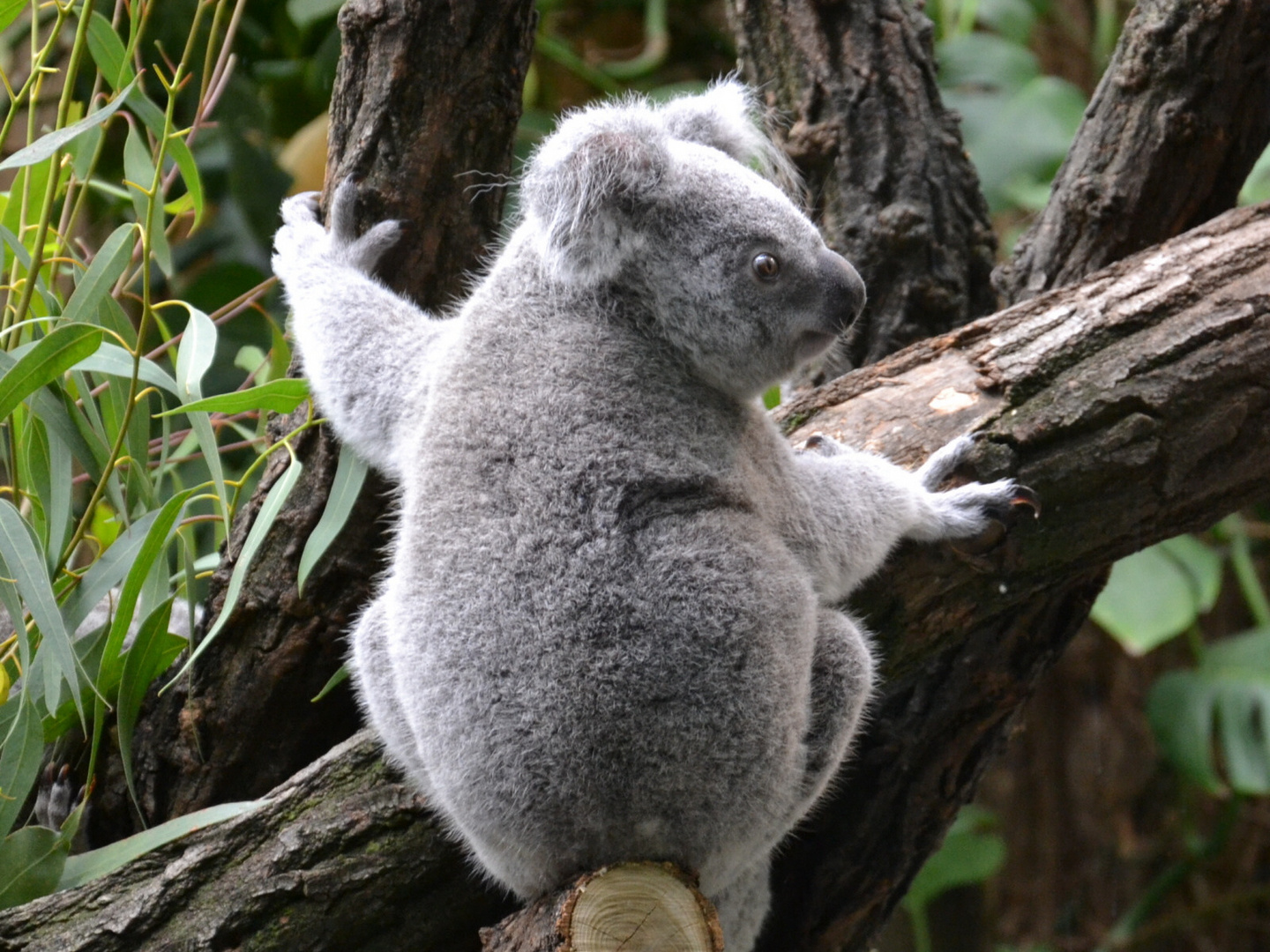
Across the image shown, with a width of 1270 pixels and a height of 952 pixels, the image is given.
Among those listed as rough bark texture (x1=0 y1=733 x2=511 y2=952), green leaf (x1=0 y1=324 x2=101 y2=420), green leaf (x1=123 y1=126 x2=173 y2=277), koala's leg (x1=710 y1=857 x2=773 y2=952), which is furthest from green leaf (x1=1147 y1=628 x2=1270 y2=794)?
green leaf (x1=0 y1=324 x2=101 y2=420)

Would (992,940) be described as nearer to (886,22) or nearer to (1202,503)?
(1202,503)

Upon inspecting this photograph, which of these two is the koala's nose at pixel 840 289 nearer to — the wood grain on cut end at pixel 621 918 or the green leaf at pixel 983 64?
the wood grain on cut end at pixel 621 918

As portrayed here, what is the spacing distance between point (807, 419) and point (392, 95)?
114cm

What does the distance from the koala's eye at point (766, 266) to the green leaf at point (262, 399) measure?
97cm

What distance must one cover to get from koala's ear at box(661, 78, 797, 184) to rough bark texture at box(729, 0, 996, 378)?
0.49 m

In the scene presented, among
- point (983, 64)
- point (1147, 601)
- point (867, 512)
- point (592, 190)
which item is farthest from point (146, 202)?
point (983, 64)

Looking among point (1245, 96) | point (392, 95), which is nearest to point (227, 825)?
point (392, 95)

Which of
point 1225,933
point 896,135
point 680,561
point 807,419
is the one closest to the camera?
point 680,561

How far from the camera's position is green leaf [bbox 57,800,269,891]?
2.27 metres

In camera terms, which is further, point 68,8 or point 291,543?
point 291,543

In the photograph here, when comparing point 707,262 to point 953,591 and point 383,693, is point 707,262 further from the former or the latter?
point 383,693

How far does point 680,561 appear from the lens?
2.01m

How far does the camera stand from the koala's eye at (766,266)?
2.22 m

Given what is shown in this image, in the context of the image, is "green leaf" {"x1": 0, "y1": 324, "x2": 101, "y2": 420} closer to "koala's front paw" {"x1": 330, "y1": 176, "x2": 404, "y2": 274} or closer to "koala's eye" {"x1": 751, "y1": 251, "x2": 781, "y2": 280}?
"koala's front paw" {"x1": 330, "y1": 176, "x2": 404, "y2": 274}
